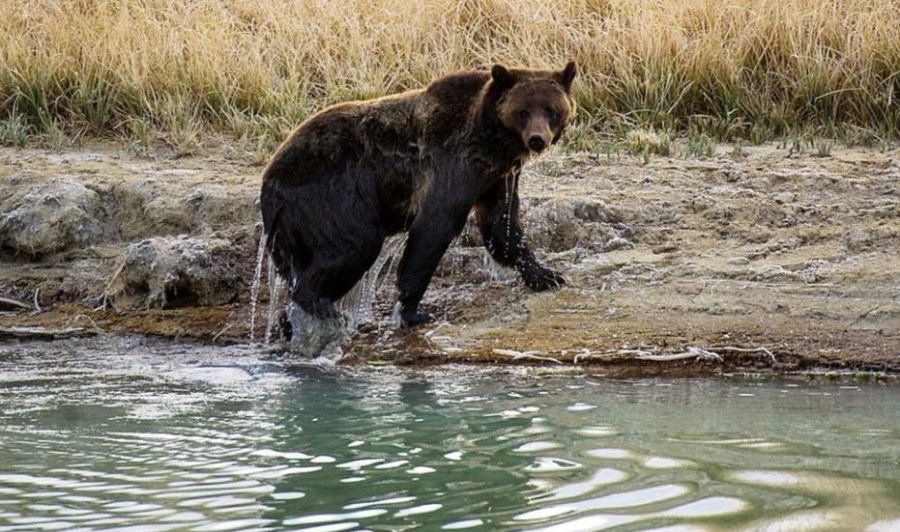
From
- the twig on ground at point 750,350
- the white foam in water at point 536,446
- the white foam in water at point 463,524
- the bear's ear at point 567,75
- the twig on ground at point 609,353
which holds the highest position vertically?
the bear's ear at point 567,75

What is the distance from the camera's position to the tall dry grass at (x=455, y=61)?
11.3m

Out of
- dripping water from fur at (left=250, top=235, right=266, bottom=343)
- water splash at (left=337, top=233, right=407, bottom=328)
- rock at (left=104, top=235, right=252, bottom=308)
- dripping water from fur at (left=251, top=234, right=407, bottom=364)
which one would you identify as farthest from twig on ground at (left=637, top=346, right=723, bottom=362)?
rock at (left=104, top=235, right=252, bottom=308)

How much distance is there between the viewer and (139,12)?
1363cm

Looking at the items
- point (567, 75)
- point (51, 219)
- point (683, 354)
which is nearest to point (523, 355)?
point (683, 354)

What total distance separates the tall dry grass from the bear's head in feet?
8.52

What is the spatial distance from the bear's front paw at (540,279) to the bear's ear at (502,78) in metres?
1.16

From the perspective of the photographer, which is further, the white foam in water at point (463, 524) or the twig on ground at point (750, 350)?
the twig on ground at point (750, 350)

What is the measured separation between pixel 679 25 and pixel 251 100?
3.65m

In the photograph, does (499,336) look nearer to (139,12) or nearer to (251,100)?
(251,100)

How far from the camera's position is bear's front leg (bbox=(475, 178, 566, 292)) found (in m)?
8.84

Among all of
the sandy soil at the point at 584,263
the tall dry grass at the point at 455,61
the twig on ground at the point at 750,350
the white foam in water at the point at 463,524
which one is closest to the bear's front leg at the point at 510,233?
the sandy soil at the point at 584,263

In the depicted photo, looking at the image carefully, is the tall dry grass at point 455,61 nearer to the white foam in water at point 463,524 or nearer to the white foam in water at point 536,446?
the white foam in water at point 536,446

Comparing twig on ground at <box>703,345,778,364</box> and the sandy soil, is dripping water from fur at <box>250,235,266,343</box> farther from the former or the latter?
twig on ground at <box>703,345,778,364</box>

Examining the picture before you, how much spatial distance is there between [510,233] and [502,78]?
1006 mm
